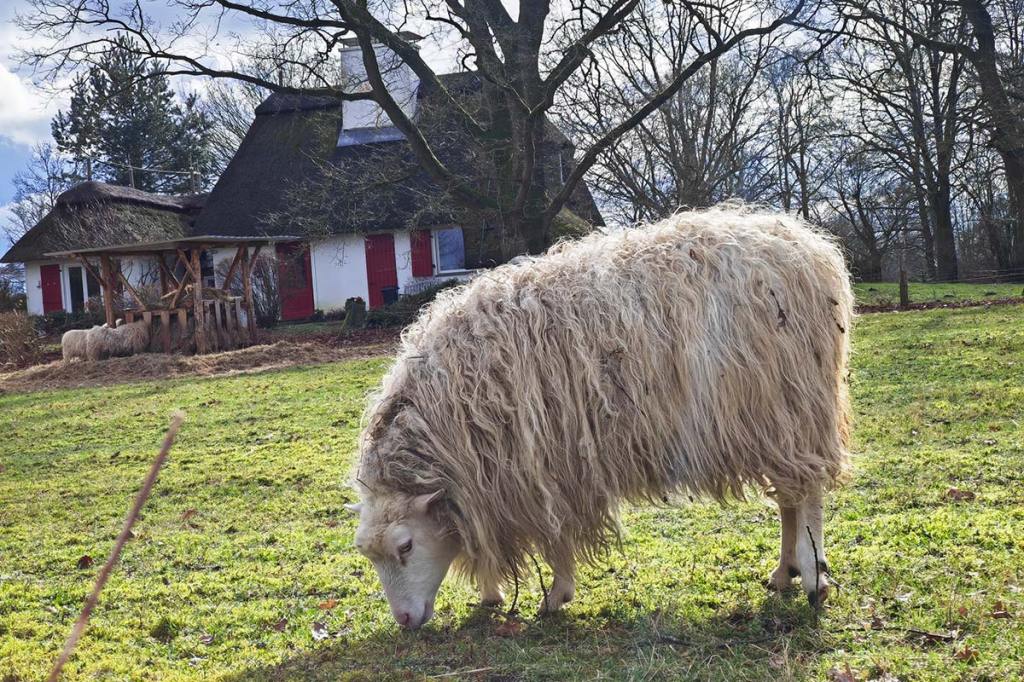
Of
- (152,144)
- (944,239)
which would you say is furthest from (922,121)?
Result: (152,144)

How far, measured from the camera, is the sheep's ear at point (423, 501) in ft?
13.0

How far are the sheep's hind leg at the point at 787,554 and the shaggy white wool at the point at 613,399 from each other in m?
0.20

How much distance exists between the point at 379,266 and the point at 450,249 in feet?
8.45

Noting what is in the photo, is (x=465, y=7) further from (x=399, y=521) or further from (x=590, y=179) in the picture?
(x=399, y=521)

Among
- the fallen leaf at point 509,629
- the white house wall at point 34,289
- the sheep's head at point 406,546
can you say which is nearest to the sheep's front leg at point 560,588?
the fallen leaf at point 509,629

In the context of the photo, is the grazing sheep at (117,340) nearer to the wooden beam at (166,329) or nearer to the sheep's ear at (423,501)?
the wooden beam at (166,329)

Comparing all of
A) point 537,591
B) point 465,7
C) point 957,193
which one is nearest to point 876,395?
point 537,591

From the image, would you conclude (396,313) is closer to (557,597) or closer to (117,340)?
(117,340)

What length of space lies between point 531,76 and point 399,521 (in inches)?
640

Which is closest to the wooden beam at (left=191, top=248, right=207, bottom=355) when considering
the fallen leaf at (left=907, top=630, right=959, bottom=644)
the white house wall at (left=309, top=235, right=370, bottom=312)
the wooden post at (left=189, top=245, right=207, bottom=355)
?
the wooden post at (left=189, top=245, right=207, bottom=355)

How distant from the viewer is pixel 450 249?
3052cm

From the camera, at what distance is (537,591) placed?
187 inches

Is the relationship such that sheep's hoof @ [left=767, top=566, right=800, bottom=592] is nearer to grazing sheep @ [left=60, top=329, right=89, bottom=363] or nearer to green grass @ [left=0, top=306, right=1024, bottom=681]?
green grass @ [left=0, top=306, right=1024, bottom=681]

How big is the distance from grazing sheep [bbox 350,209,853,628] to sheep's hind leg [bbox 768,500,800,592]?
0.01 meters
